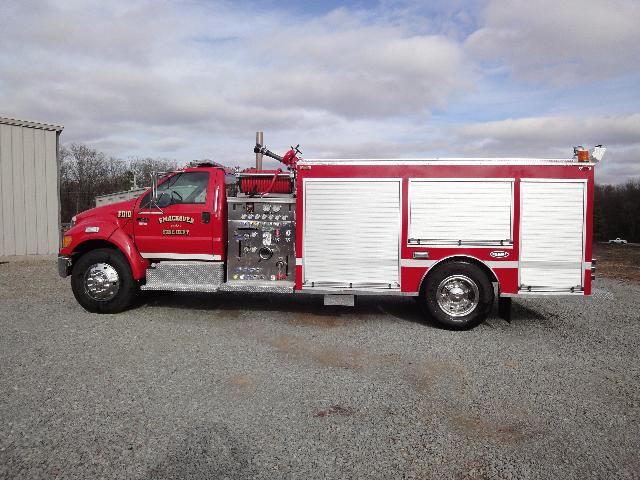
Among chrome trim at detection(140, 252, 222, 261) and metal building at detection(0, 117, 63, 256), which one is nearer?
chrome trim at detection(140, 252, 222, 261)

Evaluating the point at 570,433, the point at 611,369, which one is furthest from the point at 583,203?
the point at 570,433

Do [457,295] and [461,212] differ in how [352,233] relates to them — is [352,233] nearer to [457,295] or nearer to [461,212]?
[461,212]

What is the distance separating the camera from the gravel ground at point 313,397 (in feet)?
10.3

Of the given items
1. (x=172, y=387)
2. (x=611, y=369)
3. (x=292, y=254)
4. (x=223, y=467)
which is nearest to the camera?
(x=223, y=467)

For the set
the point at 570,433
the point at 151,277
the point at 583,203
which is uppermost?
the point at 583,203

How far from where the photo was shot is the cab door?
7145 mm

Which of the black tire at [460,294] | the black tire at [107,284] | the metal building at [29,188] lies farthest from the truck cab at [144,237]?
the metal building at [29,188]

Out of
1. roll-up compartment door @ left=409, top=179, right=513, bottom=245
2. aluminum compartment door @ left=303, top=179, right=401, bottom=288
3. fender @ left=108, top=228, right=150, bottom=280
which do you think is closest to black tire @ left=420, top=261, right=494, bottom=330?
roll-up compartment door @ left=409, top=179, right=513, bottom=245

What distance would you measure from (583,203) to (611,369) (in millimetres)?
2387

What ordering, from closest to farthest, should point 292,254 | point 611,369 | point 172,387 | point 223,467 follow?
1. point 223,467
2. point 172,387
3. point 611,369
4. point 292,254

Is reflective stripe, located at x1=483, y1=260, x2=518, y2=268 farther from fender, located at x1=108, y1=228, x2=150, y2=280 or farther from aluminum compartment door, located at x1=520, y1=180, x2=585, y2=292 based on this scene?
fender, located at x1=108, y1=228, x2=150, y2=280

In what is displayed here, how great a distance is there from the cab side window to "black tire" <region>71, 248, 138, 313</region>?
0.98 meters

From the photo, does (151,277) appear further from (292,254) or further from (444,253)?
(444,253)

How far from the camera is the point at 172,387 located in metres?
4.34
